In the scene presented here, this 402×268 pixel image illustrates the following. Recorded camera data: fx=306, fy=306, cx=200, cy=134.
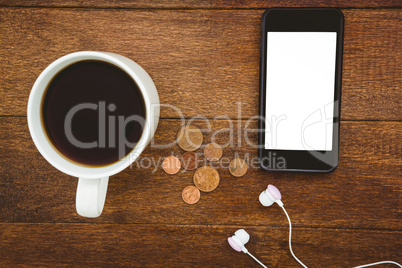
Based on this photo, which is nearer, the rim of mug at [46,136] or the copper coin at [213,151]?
the rim of mug at [46,136]

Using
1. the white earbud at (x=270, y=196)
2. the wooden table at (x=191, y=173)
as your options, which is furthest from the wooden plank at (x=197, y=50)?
the white earbud at (x=270, y=196)

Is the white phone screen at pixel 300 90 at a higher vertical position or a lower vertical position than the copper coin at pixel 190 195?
higher

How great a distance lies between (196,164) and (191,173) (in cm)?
2

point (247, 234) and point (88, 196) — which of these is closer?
point (88, 196)

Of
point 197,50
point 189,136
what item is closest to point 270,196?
point 189,136

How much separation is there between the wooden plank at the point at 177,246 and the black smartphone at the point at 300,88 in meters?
0.13

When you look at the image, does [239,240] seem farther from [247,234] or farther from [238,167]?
[238,167]

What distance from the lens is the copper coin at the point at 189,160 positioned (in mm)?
525

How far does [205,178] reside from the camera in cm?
53

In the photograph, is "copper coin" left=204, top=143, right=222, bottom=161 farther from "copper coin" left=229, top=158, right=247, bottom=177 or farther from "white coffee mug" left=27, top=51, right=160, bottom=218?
"white coffee mug" left=27, top=51, right=160, bottom=218

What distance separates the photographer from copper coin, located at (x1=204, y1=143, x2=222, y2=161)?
0.52m

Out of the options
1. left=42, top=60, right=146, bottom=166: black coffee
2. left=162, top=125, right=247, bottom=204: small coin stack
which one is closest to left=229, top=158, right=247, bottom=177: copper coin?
left=162, top=125, right=247, bottom=204: small coin stack

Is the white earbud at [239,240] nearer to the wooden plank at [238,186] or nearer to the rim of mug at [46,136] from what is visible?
the wooden plank at [238,186]

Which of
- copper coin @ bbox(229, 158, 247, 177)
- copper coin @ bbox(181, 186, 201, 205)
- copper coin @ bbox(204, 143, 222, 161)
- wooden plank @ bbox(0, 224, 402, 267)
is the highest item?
copper coin @ bbox(204, 143, 222, 161)
